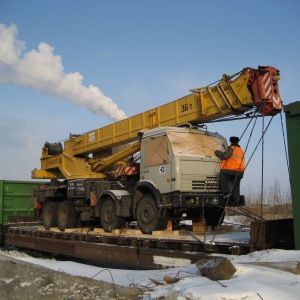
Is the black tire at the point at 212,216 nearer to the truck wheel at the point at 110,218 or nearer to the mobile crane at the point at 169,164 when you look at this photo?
the mobile crane at the point at 169,164

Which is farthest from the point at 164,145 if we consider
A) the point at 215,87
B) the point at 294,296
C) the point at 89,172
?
the point at 294,296

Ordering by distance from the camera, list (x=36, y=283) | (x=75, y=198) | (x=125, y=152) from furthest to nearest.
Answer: (x=75, y=198) → (x=125, y=152) → (x=36, y=283)

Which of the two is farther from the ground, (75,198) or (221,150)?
(221,150)

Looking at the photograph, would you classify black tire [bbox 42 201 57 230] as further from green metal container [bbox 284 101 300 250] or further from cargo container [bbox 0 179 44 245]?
green metal container [bbox 284 101 300 250]

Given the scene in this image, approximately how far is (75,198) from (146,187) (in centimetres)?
397

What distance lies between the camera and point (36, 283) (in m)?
5.01

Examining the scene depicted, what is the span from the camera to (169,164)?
351 inches

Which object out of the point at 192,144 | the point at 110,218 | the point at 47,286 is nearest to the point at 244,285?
the point at 47,286

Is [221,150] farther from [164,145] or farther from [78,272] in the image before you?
[78,272]

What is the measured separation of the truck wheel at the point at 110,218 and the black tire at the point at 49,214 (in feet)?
10.3

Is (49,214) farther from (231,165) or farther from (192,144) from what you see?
(231,165)

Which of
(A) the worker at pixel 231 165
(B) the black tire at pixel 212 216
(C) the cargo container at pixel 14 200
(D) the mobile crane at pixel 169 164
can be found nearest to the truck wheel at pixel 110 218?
(D) the mobile crane at pixel 169 164

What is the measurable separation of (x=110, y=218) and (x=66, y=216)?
258cm

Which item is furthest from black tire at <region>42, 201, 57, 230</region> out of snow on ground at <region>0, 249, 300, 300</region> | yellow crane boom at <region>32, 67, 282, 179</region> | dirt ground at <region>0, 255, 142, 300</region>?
snow on ground at <region>0, 249, 300, 300</region>
